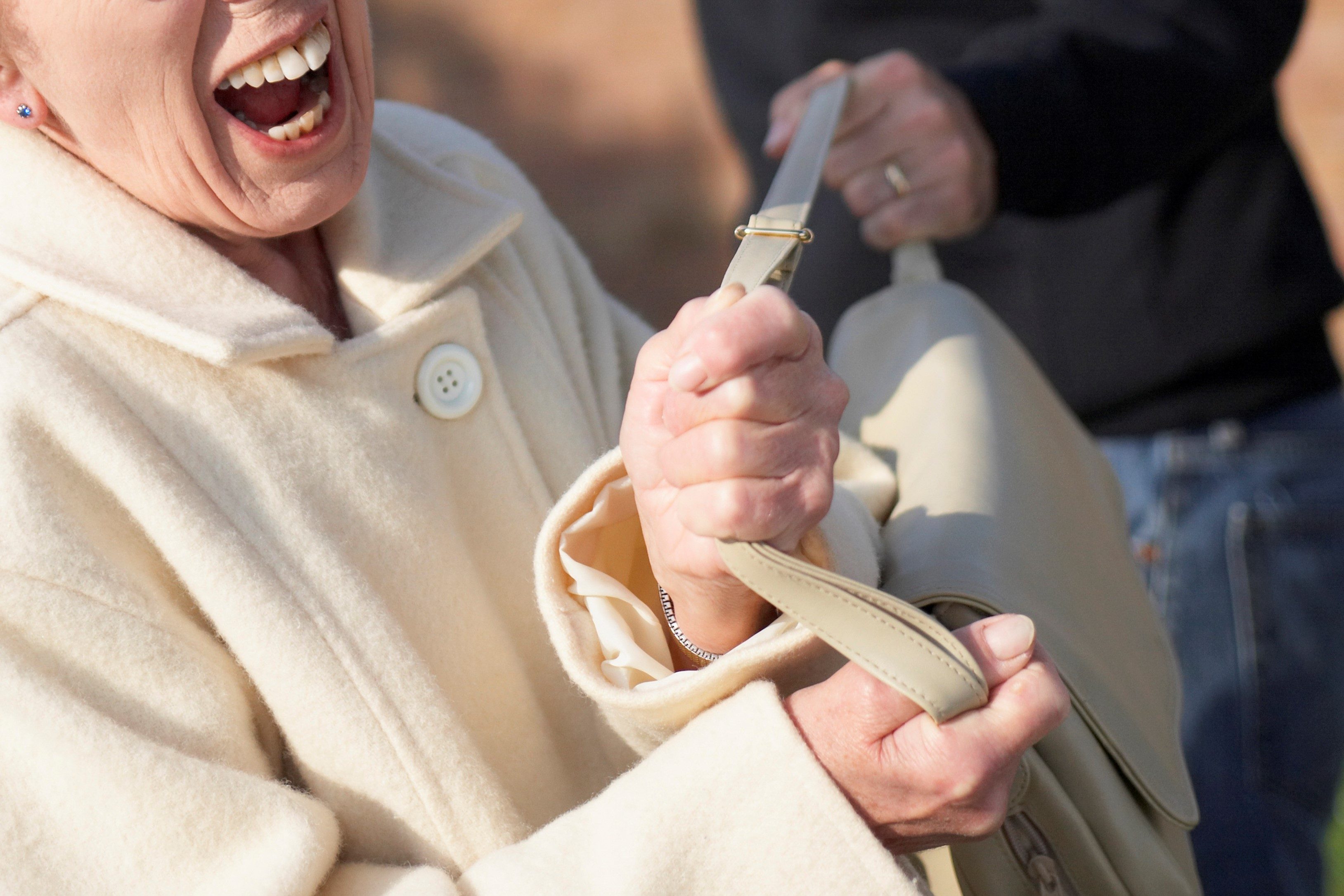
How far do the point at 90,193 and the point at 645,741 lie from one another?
0.69 meters

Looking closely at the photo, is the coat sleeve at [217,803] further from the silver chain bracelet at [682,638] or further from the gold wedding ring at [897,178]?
the gold wedding ring at [897,178]

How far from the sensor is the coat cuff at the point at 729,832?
0.92 metres

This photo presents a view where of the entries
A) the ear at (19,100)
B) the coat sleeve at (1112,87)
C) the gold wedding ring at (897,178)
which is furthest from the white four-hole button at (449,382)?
the coat sleeve at (1112,87)

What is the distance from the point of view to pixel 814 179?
1202 mm

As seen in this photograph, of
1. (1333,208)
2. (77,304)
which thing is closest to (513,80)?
(1333,208)

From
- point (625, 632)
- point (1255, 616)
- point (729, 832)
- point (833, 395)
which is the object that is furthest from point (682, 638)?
point (1255, 616)

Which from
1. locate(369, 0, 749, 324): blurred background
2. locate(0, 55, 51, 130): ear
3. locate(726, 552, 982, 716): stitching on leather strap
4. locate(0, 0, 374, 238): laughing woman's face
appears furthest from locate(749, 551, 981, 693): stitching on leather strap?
locate(369, 0, 749, 324): blurred background

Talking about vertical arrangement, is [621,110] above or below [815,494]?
below

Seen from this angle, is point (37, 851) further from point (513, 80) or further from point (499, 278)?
point (513, 80)

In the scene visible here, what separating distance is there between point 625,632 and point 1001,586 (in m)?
0.35

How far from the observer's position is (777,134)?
1637 millimetres

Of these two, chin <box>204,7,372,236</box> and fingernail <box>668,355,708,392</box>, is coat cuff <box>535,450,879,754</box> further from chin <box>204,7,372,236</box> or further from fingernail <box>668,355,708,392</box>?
chin <box>204,7,372,236</box>

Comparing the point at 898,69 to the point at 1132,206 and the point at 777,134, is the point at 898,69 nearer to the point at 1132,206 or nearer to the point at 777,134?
the point at 777,134

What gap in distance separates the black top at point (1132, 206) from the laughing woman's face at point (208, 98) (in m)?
1.02
